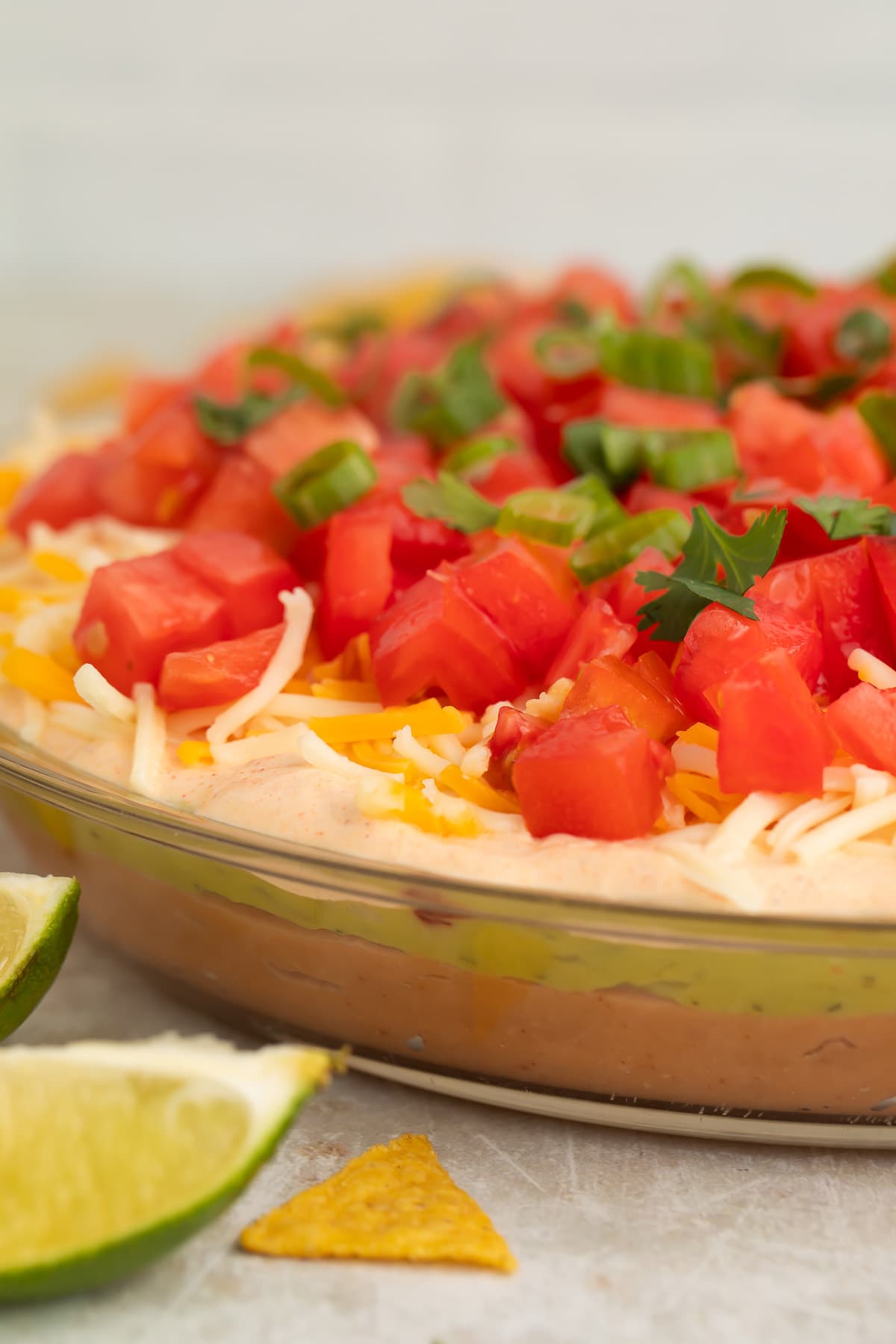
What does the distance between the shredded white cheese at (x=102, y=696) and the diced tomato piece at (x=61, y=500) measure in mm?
787

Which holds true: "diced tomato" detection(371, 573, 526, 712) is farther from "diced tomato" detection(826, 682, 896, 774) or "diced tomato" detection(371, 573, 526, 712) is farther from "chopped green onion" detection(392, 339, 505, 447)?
"chopped green onion" detection(392, 339, 505, 447)

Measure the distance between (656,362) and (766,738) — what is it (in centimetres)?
132

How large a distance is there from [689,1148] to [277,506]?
127 cm

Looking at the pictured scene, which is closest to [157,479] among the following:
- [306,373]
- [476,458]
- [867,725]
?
[306,373]

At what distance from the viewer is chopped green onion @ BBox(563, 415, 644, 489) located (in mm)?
2486

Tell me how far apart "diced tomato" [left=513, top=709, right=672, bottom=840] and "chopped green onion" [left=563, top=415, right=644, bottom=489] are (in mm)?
854

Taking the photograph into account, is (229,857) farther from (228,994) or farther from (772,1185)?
(772,1185)

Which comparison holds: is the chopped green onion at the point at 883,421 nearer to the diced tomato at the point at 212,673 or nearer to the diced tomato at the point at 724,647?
the diced tomato at the point at 724,647

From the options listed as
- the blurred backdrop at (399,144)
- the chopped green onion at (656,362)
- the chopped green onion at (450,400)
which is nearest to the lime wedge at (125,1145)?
the chopped green onion at (450,400)

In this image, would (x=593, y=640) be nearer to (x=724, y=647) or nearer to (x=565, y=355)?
(x=724, y=647)

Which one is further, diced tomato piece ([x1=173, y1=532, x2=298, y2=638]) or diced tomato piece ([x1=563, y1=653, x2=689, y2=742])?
diced tomato piece ([x1=173, y1=532, x2=298, y2=638])

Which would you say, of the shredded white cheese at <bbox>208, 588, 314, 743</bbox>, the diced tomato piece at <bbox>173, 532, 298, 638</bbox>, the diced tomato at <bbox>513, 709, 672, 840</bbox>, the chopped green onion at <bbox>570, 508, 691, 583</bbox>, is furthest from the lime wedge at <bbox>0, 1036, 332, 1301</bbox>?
the chopped green onion at <bbox>570, 508, 691, 583</bbox>

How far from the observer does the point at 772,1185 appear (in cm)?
175

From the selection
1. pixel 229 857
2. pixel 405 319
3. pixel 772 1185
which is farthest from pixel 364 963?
pixel 405 319
